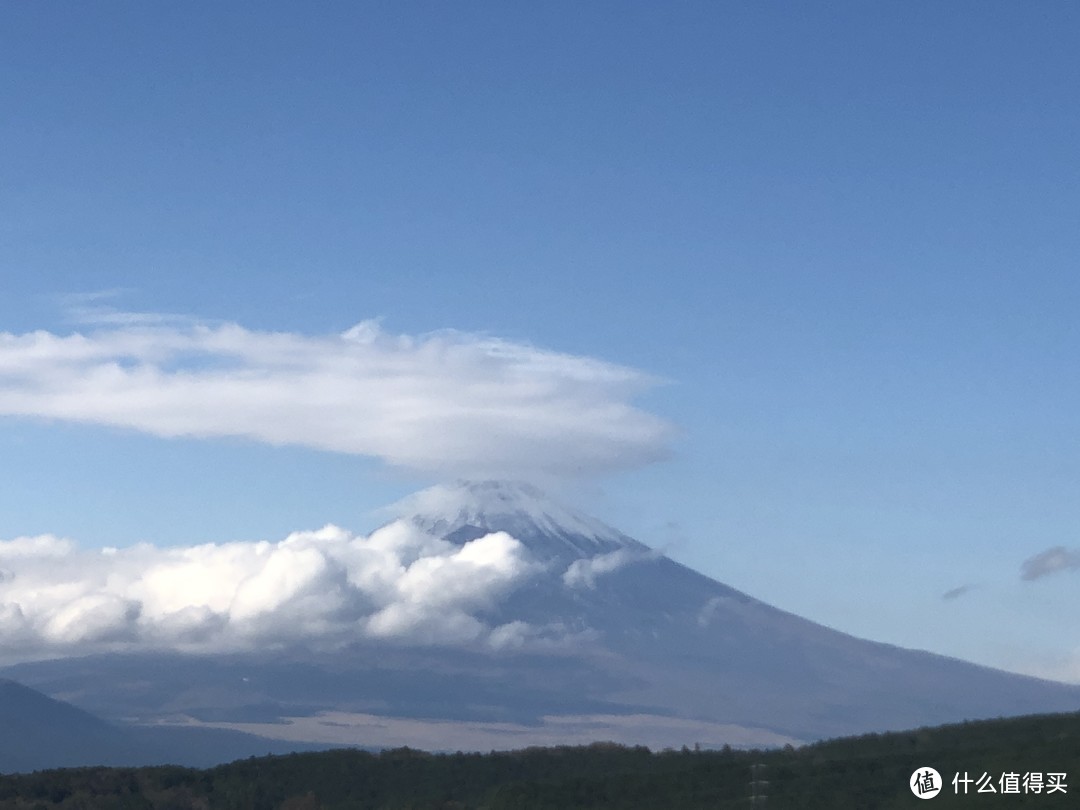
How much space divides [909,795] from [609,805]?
12.2 metres

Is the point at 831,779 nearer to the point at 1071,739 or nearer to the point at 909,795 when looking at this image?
the point at 909,795

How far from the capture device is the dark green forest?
2034 inches

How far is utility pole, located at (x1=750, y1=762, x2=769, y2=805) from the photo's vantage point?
52188 mm

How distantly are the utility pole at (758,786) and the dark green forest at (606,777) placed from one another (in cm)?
7

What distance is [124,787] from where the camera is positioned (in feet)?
234

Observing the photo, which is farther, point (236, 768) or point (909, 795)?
point (236, 768)

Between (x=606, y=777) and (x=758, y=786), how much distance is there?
9.02m

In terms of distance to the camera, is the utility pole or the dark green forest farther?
the utility pole

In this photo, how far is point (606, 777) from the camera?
60.6 meters

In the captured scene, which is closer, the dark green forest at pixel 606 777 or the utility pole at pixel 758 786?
the dark green forest at pixel 606 777

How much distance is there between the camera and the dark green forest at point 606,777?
169 ft

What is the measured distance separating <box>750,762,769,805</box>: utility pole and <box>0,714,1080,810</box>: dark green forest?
0.07 meters

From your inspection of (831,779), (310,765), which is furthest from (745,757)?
(310,765)

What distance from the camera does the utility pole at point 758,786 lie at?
171 feet
